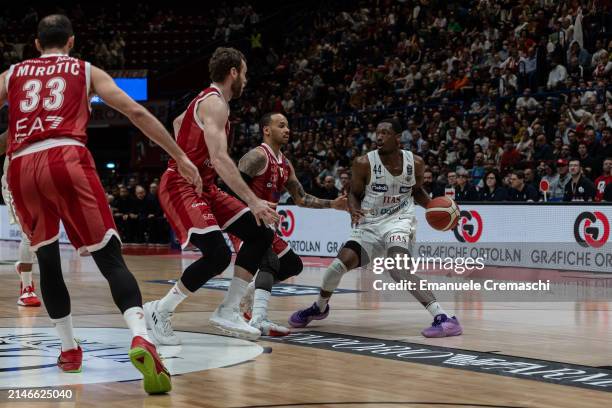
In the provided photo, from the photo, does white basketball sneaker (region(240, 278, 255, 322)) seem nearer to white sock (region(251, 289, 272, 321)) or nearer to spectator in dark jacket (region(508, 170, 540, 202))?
white sock (region(251, 289, 272, 321))

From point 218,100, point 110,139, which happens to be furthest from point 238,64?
point 110,139

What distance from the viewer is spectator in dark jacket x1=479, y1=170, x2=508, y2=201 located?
50.4 feet

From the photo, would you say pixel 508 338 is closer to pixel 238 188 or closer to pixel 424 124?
pixel 238 188

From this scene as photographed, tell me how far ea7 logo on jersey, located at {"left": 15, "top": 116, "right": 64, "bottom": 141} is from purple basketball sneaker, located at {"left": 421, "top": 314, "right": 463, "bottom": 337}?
3481 mm

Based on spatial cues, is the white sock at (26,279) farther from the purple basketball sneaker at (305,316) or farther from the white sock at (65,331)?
the white sock at (65,331)

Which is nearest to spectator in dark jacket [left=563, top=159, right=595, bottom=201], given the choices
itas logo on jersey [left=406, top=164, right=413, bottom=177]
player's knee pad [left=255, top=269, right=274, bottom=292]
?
itas logo on jersey [left=406, top=164, right=413, bottom=177]

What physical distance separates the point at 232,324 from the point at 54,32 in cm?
252

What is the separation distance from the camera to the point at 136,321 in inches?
195

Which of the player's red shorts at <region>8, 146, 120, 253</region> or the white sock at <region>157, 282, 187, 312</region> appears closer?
the player's red shorts at <region>8, 146, 120, 253</region>

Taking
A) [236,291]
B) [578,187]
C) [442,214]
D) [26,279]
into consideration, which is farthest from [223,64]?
[578,187]

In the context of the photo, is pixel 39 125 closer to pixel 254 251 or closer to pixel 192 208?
pixel 192 208

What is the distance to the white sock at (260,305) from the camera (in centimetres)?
739

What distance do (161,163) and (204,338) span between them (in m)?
20.5

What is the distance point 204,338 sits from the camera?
7066 millimetres
